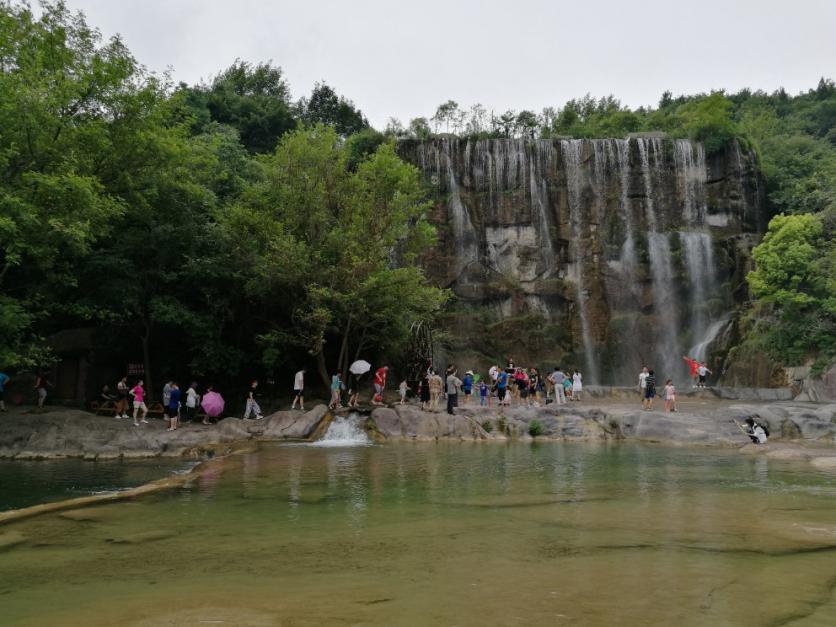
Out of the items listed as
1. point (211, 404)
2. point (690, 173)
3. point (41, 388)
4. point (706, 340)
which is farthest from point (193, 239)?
point (690, 173)

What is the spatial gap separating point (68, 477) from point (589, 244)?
95.8ft

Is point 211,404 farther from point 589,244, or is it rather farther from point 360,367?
point 589,244

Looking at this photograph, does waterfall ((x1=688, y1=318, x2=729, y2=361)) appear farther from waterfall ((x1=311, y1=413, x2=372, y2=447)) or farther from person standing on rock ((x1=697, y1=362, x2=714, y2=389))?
waterfall ((x1=311, y1=413, x2=372, y2=447))

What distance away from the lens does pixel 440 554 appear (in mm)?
6918

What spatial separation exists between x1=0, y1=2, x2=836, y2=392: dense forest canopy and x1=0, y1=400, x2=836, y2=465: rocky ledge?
7.63 ft

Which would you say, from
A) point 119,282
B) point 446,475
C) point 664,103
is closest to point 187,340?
point 119,282

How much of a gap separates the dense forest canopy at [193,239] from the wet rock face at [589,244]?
6518 millimetres

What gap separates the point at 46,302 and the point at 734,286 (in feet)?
103

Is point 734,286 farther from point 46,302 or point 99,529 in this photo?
point 99,529

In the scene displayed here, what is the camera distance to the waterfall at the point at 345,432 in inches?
813

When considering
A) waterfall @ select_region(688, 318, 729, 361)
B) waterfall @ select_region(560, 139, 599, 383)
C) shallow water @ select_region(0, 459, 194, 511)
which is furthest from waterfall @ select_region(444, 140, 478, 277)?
shallow water @ select_region(0, 459, 194, 511)

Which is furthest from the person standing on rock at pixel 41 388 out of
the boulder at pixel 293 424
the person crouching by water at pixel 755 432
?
the person crouching by water at pixel 755 432

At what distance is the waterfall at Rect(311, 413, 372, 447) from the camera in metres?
20.6

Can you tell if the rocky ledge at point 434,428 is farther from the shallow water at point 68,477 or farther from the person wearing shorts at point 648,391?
the shallow water at point 68,477
